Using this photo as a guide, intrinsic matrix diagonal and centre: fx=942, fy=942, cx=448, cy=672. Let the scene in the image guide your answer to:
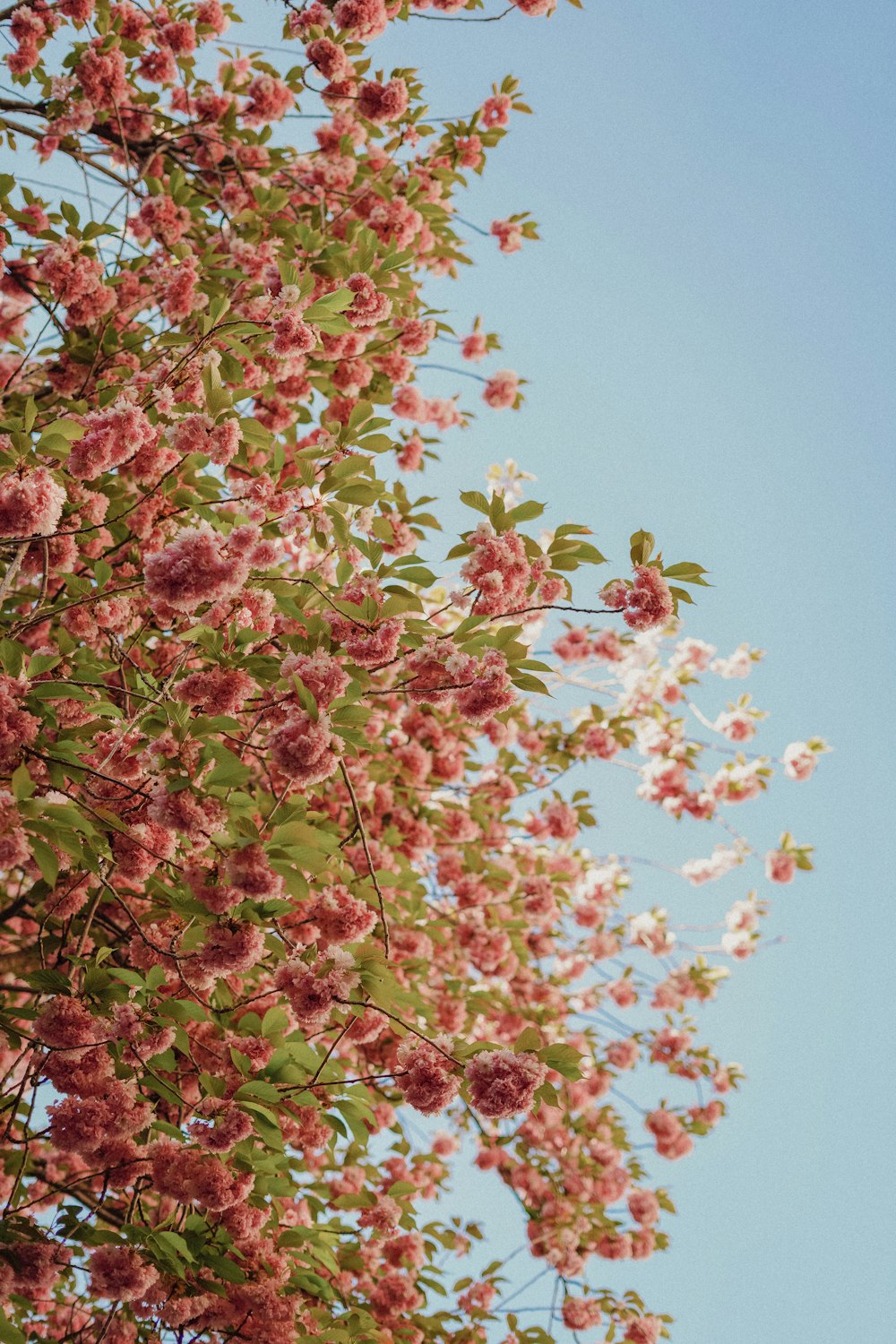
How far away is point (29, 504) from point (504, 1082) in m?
1.78

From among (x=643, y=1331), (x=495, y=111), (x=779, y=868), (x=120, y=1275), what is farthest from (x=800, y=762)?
(x=120, y=1275)

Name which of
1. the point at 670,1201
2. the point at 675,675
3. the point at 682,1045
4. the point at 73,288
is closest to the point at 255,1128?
the point at 73,288

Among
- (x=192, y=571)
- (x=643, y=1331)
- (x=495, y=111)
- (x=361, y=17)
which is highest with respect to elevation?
(x=495, y=111)

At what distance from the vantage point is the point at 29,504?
86.3 inches

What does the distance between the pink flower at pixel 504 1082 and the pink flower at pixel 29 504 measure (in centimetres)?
168

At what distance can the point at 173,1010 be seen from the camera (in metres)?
2.44

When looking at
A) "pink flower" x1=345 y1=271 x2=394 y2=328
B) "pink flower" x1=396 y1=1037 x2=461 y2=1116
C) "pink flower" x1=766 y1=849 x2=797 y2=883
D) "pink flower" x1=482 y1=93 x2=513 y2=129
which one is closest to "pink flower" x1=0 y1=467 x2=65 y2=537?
"pink flower" x1=345 y1=271 x2=394 y2=328

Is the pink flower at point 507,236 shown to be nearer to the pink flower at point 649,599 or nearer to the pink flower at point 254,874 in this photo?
the pink flower at point 649,599

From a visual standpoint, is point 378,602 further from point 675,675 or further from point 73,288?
point 675,675

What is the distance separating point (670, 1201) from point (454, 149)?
18.1ft

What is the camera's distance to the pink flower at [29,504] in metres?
2.19

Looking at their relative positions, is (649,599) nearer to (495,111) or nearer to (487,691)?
(487,691)

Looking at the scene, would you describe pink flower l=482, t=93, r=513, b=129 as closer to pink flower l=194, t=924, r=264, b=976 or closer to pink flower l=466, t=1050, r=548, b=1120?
pink flower l=194, t=924, r=264, b=976

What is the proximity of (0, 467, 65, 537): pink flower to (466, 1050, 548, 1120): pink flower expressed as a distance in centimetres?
168
